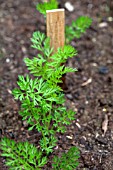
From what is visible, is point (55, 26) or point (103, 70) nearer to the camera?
point (55, 26)

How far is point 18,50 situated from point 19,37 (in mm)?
168

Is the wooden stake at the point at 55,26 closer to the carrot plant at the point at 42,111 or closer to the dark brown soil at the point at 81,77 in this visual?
the carrot plant at the point at 42,111

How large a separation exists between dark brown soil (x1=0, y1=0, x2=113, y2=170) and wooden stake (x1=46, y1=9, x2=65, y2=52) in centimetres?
48

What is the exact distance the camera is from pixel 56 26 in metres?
2.07

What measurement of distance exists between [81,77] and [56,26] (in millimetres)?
661

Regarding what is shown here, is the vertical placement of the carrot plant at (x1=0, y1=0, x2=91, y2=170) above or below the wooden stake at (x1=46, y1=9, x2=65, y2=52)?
below

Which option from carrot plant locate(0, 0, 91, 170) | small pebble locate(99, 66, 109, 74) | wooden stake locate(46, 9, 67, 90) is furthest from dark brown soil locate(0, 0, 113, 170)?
wooden stake locate(46, 9, 67, 90)

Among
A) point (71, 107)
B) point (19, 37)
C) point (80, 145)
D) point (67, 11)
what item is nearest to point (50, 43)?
point (71, 107)

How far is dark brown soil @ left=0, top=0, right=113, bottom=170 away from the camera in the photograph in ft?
6.96

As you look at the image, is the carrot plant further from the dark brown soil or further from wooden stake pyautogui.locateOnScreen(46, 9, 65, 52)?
the dark brown soil

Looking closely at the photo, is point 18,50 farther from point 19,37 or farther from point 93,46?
point 93,46

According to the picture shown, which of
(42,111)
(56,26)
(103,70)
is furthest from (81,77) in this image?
(42,111)

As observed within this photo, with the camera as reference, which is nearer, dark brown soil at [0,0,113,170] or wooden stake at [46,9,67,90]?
wooden stake at [46,9,67,90]

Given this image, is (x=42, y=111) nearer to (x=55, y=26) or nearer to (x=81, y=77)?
(x=55, y=26)
